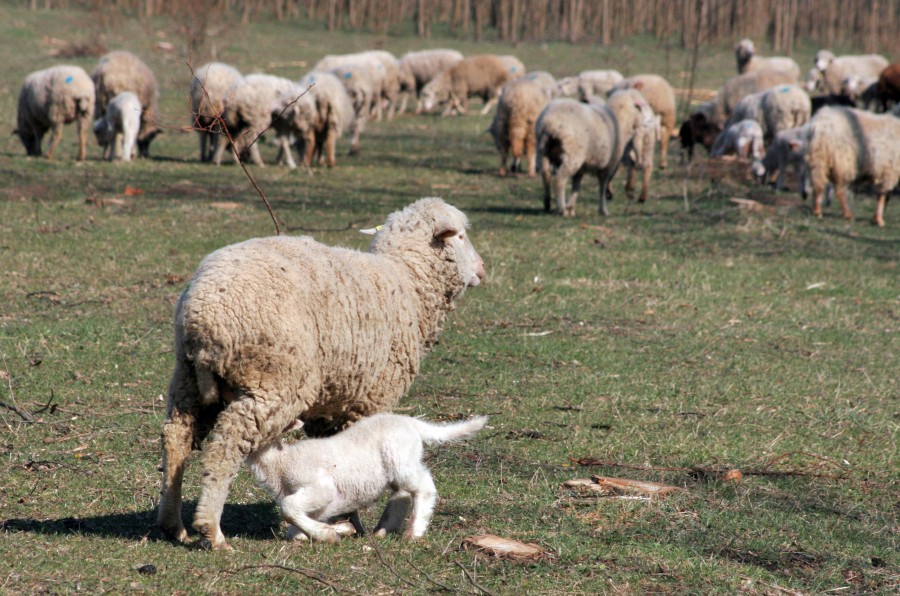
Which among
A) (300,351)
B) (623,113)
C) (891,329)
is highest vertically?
(623,113)

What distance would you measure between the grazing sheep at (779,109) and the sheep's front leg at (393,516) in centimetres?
1958

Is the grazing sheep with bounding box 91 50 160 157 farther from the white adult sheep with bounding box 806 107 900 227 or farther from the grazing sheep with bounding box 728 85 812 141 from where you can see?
the grazing sheep with bounding box 728 85 812 141

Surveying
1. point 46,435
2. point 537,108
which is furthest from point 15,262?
point 537,108

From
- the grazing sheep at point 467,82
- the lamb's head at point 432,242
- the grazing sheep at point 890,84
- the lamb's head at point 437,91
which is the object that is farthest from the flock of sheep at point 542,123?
the lamb's head at point 432,242

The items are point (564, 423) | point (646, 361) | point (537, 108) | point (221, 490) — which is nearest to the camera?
point (221, 490)

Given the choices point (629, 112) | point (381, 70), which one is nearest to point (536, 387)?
point (629, 112)

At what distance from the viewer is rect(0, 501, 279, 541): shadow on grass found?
185 inches

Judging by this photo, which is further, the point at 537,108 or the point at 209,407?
the point at 537,108

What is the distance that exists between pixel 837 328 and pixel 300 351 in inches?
298

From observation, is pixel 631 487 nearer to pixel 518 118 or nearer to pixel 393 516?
pixel 393 516

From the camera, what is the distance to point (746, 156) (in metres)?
21.9

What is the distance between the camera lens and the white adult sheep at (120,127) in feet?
57.0

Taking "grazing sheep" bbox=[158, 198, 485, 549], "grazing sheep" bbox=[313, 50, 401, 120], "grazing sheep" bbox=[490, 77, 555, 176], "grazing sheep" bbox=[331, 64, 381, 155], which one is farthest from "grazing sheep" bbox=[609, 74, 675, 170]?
"grazing sheep" bbox=[158, 198, 485, 549]

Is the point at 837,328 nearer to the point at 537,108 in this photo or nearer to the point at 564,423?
the point at 564,423
